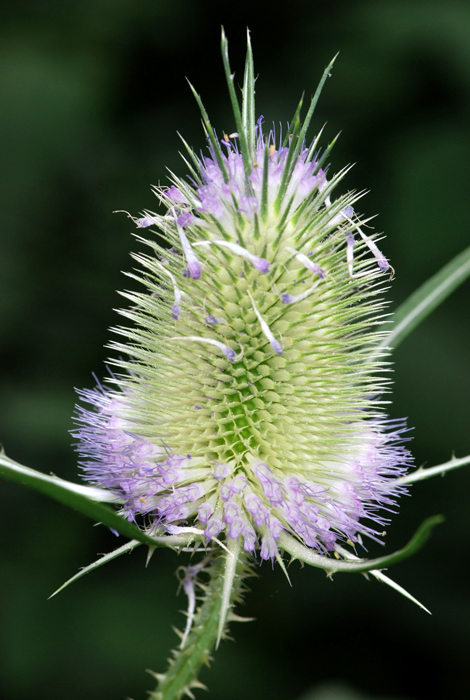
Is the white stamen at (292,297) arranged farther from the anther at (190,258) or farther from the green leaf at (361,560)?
the green leaf at (361,560)

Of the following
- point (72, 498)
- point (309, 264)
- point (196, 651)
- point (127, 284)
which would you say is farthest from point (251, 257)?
point (127, 284)

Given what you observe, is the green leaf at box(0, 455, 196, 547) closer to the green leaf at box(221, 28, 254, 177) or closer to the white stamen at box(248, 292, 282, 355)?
the white stamen at box(248, 292, 282, 355)

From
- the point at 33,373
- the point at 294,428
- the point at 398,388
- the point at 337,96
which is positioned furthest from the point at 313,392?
the point at 337,96

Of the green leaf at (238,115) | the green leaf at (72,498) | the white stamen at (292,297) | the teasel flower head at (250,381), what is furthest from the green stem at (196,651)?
the green leaf at (238,115)

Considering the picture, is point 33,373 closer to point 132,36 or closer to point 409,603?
point 132,36

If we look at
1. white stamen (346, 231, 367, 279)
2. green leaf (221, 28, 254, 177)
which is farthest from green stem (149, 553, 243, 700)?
green leaf (221, 28, 254, 177)

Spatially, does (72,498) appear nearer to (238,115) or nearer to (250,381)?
(250,381)
